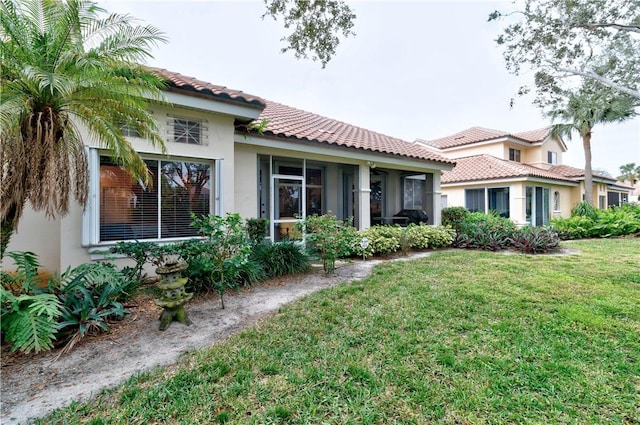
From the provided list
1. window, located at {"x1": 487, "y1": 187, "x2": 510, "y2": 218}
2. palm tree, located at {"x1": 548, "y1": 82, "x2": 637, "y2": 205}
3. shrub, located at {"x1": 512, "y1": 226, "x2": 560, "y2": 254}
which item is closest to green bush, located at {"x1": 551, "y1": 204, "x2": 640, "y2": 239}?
window, located at {"x1": 487, "y1": 187, "x2": 510, "y2": 218}

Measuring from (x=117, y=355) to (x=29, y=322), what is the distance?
1016 mm

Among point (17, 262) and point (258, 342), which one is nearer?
point (258, 342)

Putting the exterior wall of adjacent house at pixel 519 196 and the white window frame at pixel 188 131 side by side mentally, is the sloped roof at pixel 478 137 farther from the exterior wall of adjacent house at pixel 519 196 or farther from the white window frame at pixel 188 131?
the white window frame at pixel 188 131

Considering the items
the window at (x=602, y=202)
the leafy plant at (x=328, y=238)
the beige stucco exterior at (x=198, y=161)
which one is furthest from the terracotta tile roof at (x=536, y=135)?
the leafy plant at (x=328, y=238)

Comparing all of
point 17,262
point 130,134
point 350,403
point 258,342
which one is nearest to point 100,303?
point 17,262

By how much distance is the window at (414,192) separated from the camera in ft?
49.5

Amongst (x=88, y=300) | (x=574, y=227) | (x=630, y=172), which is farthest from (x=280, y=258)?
(x=630, y=172)

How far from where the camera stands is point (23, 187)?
12.6ft

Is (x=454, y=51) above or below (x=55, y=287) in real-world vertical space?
above

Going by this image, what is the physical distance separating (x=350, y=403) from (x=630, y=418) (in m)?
2.36

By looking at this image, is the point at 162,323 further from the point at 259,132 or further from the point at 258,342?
the point at 259,132

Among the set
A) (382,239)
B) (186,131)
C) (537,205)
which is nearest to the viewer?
(186,131)

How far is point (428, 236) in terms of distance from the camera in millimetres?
11242

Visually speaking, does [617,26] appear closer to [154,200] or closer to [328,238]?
[328,238]
